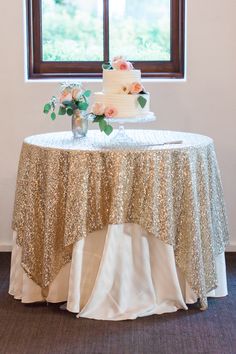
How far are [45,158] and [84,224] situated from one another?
14.0 inches

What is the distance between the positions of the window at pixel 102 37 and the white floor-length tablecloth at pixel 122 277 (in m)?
1.49

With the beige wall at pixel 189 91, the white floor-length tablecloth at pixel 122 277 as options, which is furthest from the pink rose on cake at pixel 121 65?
the beige wall at pixel 189 91

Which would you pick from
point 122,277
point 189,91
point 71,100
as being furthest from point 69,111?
point 189,91

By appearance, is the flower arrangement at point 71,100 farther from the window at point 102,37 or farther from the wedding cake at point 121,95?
the window at point 102,37

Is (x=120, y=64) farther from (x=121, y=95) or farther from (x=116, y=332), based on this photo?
(x=116, y=332)

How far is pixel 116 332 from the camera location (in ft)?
10.1

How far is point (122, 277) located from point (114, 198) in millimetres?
366

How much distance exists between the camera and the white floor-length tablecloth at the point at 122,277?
316cm

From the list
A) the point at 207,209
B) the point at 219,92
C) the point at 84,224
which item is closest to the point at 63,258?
the point at 84,224

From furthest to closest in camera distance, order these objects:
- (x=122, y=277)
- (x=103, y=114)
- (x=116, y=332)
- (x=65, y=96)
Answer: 1. (x=65, y=96)
2. (x=103, y=114)
3. (x=122, y=277)
4. (x=116, y=332)

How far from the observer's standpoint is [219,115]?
4.27 meters

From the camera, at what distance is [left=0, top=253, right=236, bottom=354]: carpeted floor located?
9.57 feet

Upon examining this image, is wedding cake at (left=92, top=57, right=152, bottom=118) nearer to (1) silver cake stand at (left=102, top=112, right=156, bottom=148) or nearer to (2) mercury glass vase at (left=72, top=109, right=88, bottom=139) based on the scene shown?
(1) silver cake stand at (left=102, top=112, right=156, bottom=148)

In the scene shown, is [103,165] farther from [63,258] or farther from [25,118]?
[25,118]
